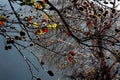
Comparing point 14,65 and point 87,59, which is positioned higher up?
point 87,59

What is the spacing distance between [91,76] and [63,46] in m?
2.46

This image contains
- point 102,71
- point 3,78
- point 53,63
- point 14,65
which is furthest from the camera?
point 14,65

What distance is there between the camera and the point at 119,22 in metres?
14.8

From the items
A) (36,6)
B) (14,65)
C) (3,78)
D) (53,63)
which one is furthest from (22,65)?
(36,6)

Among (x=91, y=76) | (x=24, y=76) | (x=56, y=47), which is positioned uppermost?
(x=56, y=47)

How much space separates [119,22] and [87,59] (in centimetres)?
236

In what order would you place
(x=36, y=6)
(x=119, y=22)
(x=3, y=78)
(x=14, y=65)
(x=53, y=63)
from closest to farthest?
(x=36, y=6)
(x=119, y=22)
(x=53, y=63)
(x=3, y=78)
(x=14, y=65)

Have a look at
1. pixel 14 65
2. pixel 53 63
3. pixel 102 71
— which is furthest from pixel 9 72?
pixel 102 71

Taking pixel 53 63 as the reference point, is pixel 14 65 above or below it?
below

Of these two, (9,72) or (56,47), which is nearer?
(56,47)

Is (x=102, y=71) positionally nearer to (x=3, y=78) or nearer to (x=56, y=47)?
(x=56, y=47)

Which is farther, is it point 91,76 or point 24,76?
point 24,76

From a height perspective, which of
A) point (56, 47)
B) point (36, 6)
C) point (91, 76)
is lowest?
point (91, 76)

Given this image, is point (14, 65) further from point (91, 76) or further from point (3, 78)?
point (91, 76)
